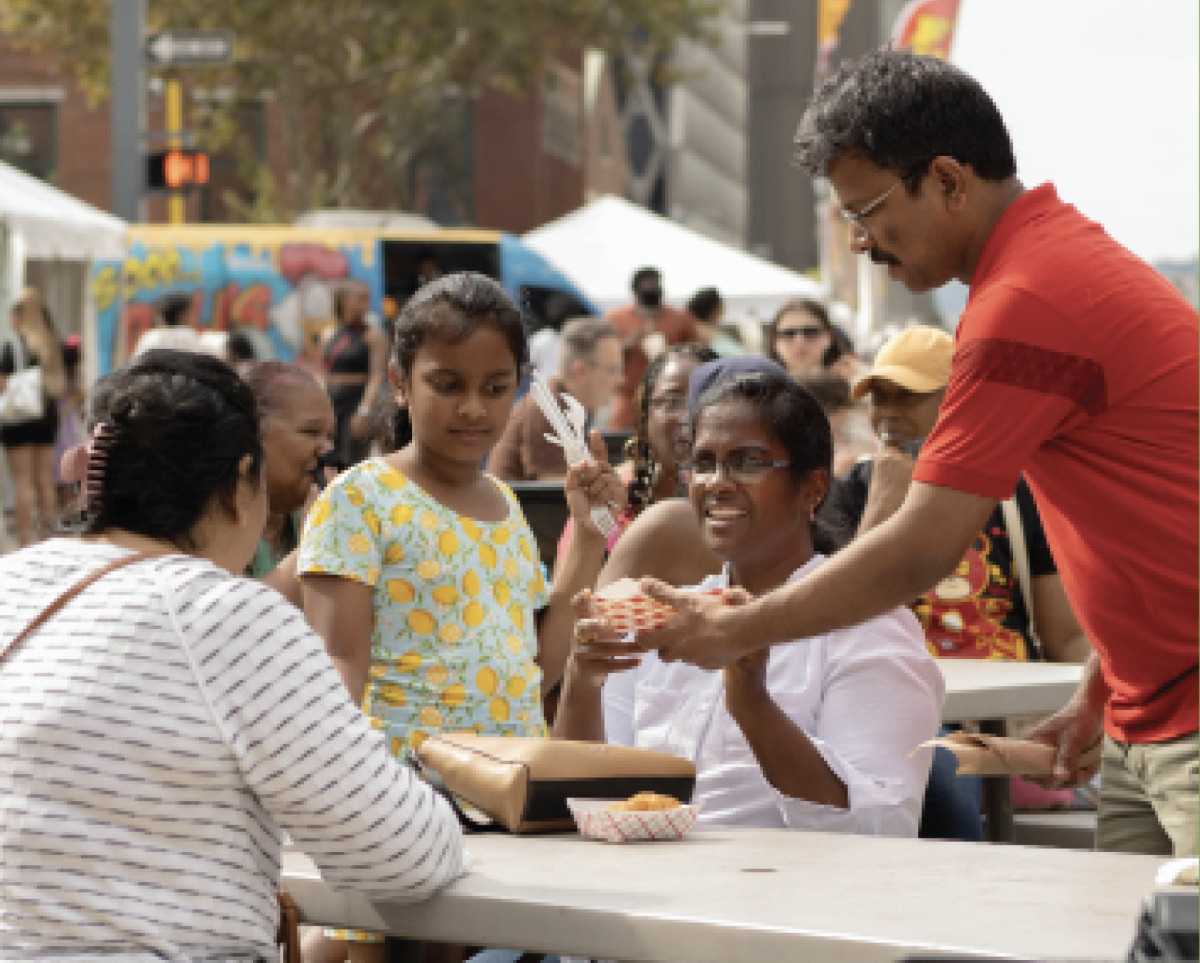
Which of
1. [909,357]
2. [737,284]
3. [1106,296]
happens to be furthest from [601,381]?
[737,284]

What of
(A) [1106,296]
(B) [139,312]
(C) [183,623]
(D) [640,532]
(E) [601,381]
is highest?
(A) [1106,296]

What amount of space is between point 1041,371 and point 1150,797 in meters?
0.76

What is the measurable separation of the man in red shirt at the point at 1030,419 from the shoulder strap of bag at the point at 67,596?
0.89 meters

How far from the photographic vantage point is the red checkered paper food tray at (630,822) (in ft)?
9.87

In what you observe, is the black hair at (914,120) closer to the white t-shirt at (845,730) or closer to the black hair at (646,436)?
the white t-shirt at (845,730)

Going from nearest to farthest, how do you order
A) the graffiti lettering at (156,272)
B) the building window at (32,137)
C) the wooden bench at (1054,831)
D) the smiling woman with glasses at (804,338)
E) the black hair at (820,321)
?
the wooden bench at (1054,831) < the smiling woman with glasses at (804,338) < the black hair at (820,321) < the graffiti lettering at (156,272) < the building window at (32,137)

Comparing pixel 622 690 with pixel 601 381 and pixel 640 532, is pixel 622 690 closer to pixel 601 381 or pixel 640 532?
pixel 640 532

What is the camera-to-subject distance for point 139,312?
20.1m

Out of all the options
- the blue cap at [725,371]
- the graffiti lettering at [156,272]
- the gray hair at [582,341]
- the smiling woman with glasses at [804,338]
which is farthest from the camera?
the graffiti lettering at [156,272]

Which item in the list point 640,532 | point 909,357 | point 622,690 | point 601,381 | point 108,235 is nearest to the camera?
point 622,690

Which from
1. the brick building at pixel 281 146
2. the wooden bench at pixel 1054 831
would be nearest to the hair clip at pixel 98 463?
the wooden bench at pixel 1054 831

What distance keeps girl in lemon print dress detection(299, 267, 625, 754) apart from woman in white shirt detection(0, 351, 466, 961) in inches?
35.5

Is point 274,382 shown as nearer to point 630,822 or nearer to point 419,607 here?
point 419,607

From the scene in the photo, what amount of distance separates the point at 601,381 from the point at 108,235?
25.0 ft
